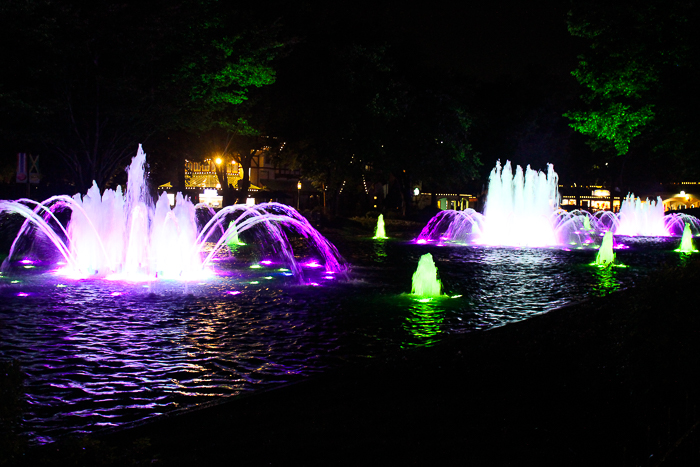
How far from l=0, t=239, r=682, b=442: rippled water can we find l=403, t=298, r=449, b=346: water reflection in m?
0.02

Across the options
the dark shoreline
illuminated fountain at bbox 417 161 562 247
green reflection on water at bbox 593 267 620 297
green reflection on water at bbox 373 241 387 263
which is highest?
illuminated fountain at bbox 417 161 562 247

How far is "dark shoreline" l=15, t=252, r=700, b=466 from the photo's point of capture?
447 cm

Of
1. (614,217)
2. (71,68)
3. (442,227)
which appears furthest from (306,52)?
(614,217)

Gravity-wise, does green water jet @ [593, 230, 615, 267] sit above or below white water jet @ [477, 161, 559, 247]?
below

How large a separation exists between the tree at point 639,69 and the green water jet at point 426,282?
1309cm

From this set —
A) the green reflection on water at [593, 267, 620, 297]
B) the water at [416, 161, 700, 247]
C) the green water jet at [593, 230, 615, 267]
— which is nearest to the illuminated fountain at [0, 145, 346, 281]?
the green reflection on water at [593, 267, 620, 297]

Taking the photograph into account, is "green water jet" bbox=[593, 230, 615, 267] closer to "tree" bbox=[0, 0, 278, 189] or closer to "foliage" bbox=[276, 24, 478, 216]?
"tree" bbox=[0, 0, 278, 189]

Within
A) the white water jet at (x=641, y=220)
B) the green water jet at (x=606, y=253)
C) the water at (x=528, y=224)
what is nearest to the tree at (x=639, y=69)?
the green water jet at (x=606, y=253)

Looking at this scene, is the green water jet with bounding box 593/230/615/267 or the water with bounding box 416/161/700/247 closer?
the green water jet with bounding box 593/230/615/267

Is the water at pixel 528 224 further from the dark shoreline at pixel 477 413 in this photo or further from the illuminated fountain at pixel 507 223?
the dark shoreline at pixel 477 413

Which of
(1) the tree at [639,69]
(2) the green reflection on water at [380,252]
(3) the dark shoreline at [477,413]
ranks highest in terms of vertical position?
(1) the tree at [639,69]

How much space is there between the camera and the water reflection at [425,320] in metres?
8.83

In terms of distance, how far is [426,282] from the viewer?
12.8 metres

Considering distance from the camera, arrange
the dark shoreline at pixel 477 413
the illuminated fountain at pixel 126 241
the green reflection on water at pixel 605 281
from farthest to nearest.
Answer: the illuminated fountain at pixel 126 241, the green reflection on water at pixel 605 281, the dark shoreline at pixel 477 413
